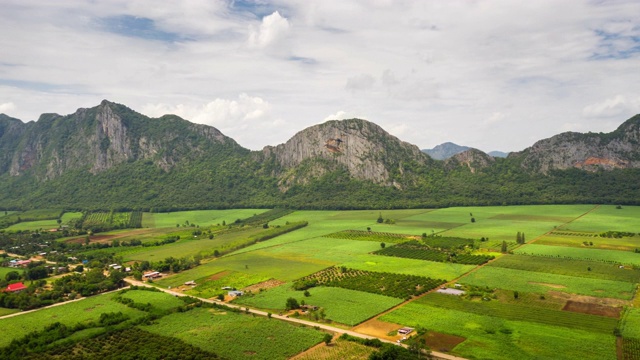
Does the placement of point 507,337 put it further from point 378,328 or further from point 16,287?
point 16,287

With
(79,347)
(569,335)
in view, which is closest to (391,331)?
(569,335)

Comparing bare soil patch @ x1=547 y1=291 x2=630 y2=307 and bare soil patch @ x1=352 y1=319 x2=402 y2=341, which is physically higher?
bare soil patch @ x1=547 y1=291 x2=630 y2=307

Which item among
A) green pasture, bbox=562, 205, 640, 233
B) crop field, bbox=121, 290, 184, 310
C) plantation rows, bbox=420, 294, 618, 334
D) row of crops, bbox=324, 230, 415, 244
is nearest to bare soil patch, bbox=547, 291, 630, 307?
plantation rows, bbox=420, 294, 618, 334

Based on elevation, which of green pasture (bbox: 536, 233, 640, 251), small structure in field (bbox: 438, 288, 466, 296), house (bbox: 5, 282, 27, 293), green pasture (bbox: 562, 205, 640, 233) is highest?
green pasture (bbox: 562, 205, 640, 233)

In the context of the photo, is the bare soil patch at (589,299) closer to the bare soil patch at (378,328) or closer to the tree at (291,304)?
the bare soil patch at (378,328)

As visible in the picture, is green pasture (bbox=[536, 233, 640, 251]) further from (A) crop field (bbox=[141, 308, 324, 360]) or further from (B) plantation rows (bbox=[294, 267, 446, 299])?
(A) crop field (bbox=[141, 308, 324, 360])
